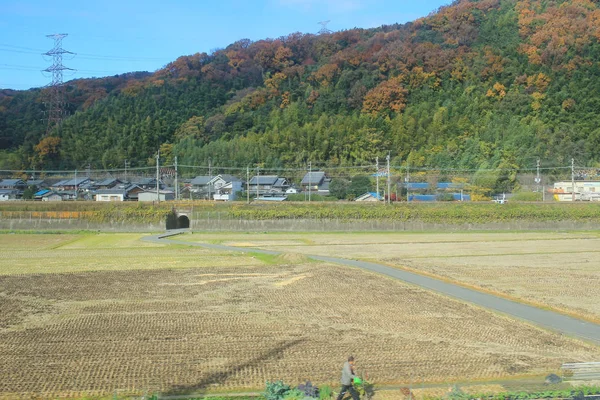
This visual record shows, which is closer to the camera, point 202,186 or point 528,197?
point 528,197

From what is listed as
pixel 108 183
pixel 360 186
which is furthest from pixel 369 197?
pixel 108 183

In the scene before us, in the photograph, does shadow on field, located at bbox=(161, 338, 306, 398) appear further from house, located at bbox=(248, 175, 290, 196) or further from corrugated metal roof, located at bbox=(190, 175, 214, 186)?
corrugated metal roof, located at bbox=(190, 175, 214, 186)

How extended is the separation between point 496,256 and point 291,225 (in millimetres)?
22438

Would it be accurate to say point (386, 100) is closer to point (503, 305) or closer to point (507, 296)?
point (507, 296)

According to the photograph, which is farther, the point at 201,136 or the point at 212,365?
the point at 201,136

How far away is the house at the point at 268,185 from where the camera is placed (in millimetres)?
66812

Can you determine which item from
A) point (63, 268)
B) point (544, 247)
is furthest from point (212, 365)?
point (544, 247)

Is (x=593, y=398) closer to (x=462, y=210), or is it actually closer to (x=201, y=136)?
(x=462, y=210)

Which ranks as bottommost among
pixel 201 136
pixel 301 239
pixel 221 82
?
pixel 301 239

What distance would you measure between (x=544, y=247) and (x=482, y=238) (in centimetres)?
691

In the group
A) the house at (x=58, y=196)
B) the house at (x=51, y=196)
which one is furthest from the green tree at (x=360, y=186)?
the house at (x=51, y=196)

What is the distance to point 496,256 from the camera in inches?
1187

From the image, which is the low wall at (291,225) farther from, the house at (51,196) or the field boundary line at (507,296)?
the field boundary line at (507,296)

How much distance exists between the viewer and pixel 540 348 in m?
13.1
